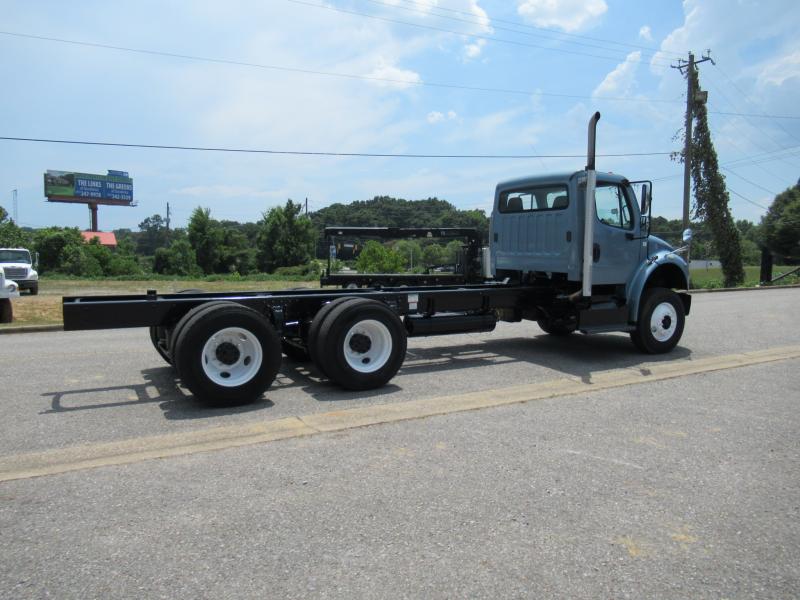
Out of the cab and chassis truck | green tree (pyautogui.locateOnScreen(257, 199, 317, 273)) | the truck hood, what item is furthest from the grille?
green tree (pyautogui.locateOnScreen(257, 199, 317, 273))

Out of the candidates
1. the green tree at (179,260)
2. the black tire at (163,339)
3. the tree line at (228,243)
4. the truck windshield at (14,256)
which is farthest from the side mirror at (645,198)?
the green tree at (179,260)

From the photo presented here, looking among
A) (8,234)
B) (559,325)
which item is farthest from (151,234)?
(559,325)

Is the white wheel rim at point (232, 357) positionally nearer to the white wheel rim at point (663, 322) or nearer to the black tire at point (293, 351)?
the black tire at point (293, 351)

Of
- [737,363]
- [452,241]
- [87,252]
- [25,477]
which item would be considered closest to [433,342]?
[452,241]

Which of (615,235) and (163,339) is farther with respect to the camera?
(615,235)

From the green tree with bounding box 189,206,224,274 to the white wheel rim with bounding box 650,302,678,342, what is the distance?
66.4 meters

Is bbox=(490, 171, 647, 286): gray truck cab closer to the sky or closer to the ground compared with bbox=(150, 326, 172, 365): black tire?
closer to the sky

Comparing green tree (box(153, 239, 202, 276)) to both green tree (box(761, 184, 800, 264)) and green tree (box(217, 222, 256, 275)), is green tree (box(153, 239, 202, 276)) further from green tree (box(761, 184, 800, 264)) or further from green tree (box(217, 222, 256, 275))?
green tree (box(761, 184, 800, 264))

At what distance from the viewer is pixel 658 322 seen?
29.9ft

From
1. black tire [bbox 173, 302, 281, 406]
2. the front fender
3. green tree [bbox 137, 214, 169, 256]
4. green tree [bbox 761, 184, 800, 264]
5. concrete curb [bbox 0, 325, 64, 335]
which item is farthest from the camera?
green tree [bbox 137, 214, 169, 256]

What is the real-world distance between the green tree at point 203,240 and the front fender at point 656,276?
66.1 m

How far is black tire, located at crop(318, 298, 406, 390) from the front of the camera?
643cm

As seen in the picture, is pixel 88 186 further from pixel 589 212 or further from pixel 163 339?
pixel 589 212

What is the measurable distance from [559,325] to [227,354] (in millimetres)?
5987
